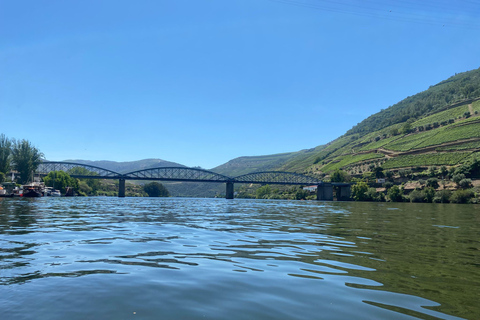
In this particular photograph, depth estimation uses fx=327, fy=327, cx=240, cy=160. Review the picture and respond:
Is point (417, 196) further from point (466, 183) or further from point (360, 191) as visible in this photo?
point (360, 191)

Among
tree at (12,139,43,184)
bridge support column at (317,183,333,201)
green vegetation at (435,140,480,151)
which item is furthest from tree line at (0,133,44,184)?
green vegetation at (435,140,480,151)

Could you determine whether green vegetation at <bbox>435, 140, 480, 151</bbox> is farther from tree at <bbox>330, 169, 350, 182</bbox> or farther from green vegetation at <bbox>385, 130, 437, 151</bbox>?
tree at <bbox>330, 169, 350, 182</bbox>

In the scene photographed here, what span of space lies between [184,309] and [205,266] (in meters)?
3.61

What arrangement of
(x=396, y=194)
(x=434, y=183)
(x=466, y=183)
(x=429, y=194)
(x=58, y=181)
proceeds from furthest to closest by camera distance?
(x=58, y=181)
(x=396, y=194)
(x=434, y=183)
(x=429, y=194)
(x=466, y=183)

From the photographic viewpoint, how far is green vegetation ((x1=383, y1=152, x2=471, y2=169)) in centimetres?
12216

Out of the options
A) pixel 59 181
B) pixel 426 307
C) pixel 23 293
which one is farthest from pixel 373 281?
pixel 59 181

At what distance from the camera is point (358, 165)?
18700cm

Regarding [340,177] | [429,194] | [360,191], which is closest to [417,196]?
[429,194]

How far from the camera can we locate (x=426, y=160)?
444 ft

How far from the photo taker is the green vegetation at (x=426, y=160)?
122 m

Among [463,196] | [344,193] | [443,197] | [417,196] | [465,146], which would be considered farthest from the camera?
[344,193]

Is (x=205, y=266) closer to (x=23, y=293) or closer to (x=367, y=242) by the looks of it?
(x=23, y=293)

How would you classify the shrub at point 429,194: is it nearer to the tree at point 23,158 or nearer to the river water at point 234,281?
the river water at point 234,281

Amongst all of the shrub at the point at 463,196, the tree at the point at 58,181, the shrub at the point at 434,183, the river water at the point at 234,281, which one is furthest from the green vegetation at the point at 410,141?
the river water at the point at 234,281
